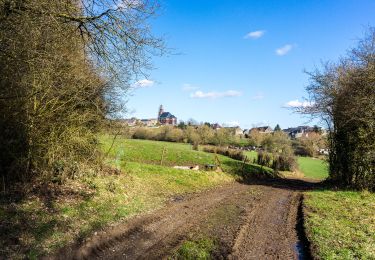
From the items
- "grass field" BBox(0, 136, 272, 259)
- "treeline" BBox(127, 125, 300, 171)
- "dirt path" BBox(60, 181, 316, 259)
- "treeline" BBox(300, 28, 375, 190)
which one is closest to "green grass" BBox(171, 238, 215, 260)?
"dirt path" BBox(60, 181, 316, 259)

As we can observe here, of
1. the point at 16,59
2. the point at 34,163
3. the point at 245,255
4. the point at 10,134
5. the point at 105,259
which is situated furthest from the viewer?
the point at 34,163

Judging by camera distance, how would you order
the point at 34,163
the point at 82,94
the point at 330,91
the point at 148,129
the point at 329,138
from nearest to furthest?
the point at 34,163 → the point at 82,94 → the point at 330,91 → the point at 329,138 → the point at 148,129

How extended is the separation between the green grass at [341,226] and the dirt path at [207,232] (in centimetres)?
57

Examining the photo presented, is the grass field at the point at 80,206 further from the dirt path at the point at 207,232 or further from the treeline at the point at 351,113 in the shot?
the treeline at the point at 351,113

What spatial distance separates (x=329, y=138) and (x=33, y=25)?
66.8 ft

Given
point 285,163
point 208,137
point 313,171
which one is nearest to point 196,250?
point 285,163

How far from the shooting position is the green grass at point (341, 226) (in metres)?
7.82

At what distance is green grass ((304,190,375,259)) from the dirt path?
57 cm

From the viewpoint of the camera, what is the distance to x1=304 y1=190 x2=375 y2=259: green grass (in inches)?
308

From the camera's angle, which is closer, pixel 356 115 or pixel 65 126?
pixel 65 126

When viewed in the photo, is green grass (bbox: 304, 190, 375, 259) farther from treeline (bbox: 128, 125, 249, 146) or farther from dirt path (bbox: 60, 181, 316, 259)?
treeline (bbox: 128, 125, 249, 146)

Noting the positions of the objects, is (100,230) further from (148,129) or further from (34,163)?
(148,129)

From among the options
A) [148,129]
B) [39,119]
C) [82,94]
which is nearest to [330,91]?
[82,94]

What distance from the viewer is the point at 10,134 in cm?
929
